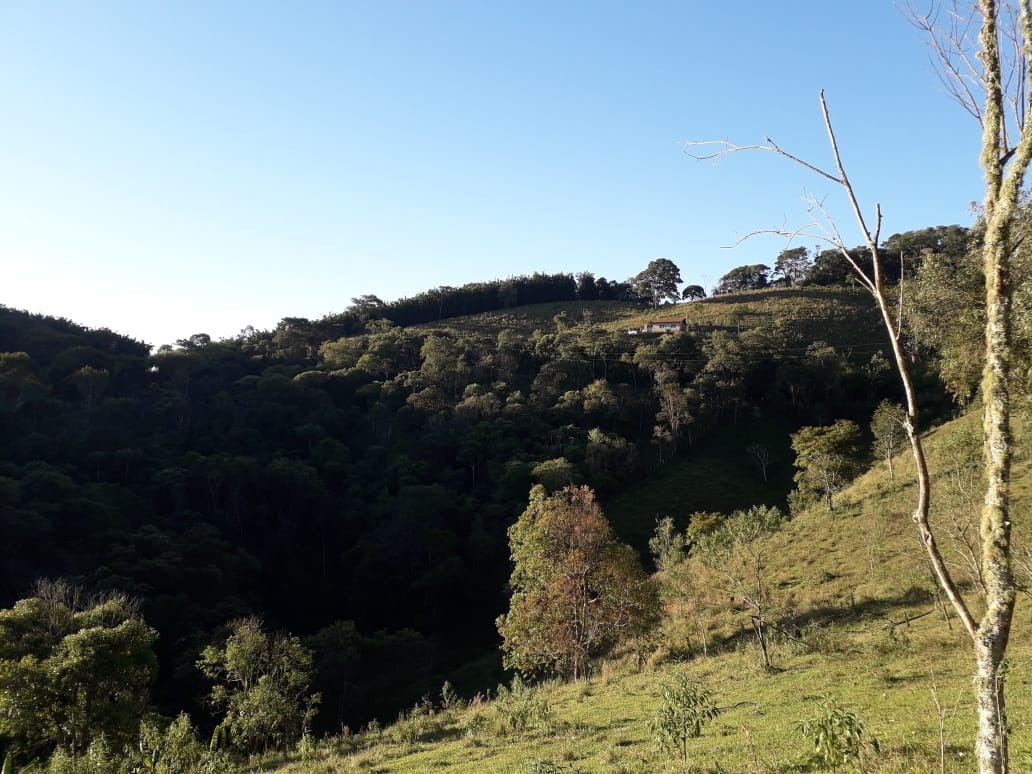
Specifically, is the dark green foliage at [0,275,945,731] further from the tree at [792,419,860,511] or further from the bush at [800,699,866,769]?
the bush at [800,699,866,769]

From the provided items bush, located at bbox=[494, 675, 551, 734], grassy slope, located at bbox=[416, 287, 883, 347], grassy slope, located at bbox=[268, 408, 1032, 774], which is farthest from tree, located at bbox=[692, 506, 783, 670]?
grassy slope, located at bbox=[416, 287, 883, 347]

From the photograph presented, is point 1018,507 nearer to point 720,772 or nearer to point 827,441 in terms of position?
point 827,441

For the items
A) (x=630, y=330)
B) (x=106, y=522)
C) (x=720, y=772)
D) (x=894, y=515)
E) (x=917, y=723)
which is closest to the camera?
(x=720, y=772)

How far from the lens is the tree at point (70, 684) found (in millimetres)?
17250

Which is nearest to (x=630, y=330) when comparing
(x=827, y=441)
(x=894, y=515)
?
(x=827, y=441)

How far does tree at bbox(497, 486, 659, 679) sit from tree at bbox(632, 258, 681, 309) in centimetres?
10548

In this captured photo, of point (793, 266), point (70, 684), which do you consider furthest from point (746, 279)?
point (70, 684)

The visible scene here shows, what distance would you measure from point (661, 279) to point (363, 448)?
81.5 metres

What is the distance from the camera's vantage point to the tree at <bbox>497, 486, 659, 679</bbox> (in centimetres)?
2242

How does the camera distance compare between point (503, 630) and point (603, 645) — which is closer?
point (503, 630)

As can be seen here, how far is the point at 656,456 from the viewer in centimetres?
6644

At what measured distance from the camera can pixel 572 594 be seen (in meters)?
22.9

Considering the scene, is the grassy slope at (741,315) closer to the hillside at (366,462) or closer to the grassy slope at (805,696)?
the hillside at (366,462)

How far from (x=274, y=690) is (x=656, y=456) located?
174 ft
